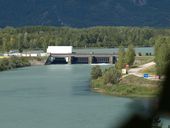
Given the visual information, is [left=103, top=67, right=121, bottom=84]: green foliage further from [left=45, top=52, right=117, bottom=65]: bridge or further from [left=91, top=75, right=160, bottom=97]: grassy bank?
[left=45, top=52, right=117, bottom=65]: bridge

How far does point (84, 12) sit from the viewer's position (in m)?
87.4

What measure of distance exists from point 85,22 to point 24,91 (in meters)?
68.9

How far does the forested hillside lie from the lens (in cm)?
4050

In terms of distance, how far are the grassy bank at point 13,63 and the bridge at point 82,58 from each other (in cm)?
234

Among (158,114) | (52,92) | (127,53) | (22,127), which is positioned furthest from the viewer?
(127,53)

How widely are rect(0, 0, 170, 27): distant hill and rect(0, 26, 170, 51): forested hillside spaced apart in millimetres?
33589

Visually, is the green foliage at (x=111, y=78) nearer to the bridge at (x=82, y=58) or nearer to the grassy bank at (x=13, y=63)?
the grassy bank at (x=13, y=63)

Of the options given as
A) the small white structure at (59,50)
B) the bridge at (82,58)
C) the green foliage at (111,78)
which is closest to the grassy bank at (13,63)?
the bridge at (82,58)

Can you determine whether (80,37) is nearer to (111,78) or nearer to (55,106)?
(111,78)

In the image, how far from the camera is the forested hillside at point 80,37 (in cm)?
4050

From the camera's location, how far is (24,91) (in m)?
14.8

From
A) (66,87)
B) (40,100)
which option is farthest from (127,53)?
(40,100)

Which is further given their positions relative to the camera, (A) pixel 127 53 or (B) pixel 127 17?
(B) pixel 127 17

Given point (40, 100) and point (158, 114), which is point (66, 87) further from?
point (158, 114)
